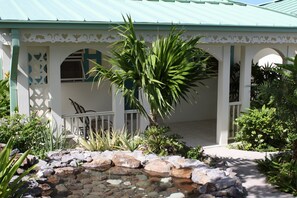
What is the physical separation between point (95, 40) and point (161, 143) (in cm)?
255

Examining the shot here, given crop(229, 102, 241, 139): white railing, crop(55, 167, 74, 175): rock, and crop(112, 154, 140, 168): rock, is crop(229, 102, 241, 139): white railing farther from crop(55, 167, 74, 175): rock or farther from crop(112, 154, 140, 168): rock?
crop(55, 167, 74, 175): rock

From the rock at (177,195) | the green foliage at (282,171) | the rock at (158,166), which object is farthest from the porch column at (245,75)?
the rock at (177,195)

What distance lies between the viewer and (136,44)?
23.1ft

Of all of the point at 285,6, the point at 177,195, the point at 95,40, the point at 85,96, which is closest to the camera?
the point at 177,195

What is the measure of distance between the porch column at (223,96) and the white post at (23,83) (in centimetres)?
473

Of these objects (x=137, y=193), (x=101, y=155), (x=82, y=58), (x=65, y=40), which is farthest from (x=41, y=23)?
(x=82, y=58)

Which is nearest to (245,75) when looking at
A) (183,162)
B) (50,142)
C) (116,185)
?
(183,162)

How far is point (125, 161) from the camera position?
7680mm

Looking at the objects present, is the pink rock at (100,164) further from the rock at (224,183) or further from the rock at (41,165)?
the rock at (224,183)

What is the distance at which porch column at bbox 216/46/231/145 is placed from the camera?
974 cm

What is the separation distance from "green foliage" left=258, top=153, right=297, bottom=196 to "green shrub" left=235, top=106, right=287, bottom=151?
127cm

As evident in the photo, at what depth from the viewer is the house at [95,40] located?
7574 millimetres

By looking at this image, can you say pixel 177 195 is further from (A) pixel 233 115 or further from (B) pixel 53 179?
(A) pixel 233 115

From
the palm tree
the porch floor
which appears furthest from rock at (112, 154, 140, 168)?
the porch floor
